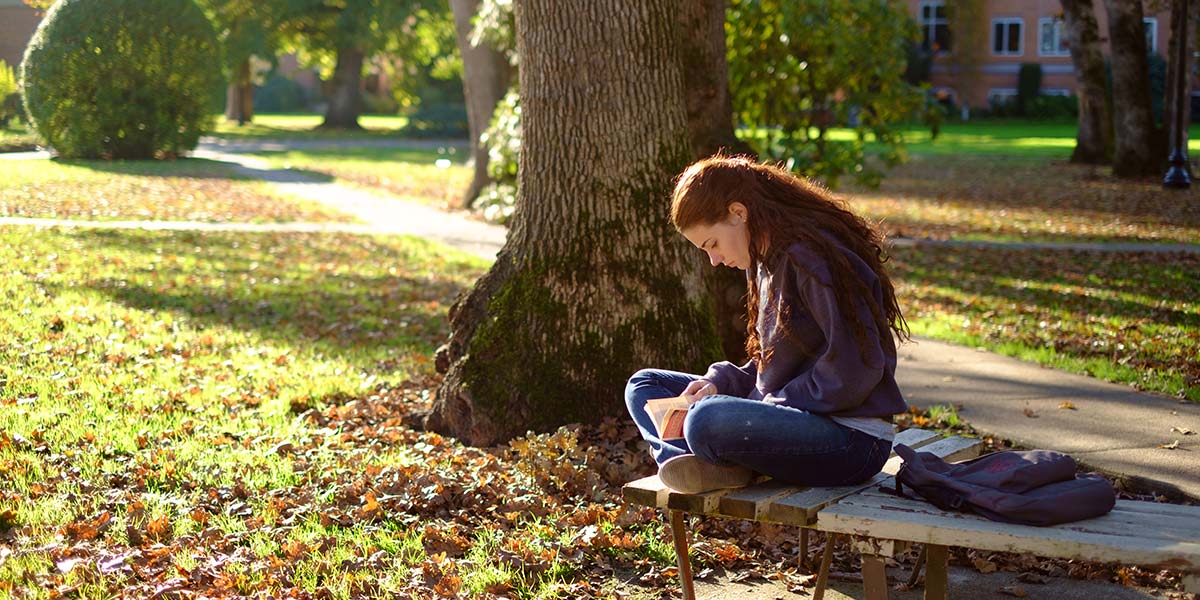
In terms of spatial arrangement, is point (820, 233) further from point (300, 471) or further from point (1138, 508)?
point (300, 471)

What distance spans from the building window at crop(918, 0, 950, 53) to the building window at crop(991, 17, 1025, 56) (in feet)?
6.54

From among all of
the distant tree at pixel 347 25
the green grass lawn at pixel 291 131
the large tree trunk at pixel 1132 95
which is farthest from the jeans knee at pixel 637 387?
the distant tree at pixel 347 25

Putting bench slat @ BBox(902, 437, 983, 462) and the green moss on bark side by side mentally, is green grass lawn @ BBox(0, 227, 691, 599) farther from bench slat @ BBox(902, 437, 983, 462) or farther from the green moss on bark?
bench slat @ BBox(902, 437, 983, 462)

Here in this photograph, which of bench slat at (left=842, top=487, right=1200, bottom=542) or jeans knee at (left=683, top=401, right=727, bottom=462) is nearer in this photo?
bench slat at (left=842, top=487, right=1200, bottom=542)

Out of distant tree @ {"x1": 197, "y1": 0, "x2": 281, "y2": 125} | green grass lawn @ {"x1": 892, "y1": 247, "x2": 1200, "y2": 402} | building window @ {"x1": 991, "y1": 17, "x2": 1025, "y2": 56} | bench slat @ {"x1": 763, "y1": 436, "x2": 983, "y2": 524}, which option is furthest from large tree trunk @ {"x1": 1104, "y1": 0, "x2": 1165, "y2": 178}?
building window @ {"x1": 991, "y1": 17, "x2": 1025, "y2": 56}

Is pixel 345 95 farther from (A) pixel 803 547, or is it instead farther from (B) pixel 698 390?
(B) pixel 698 390

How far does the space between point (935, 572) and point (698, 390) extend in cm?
96

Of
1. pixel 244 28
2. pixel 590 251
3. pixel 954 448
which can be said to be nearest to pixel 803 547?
pixel 954 448

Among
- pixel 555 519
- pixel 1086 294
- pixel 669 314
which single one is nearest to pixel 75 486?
pixel 555 519

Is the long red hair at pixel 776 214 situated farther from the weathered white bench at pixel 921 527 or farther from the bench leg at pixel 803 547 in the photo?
the bench leg at pixel 803 547

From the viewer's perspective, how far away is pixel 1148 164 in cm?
2300

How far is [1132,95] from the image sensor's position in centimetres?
2270

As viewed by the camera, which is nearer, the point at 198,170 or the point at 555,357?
the point at 555,357

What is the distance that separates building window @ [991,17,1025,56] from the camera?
5459cm
